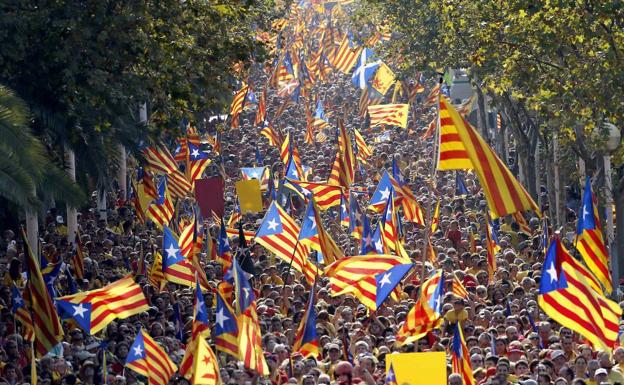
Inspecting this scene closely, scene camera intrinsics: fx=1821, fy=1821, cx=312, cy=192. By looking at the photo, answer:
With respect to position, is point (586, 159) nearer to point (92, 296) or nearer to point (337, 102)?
point (92, 296)

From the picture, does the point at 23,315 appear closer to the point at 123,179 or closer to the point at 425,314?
the point at 425,314

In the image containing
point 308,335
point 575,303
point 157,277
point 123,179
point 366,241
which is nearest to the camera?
point 575,303

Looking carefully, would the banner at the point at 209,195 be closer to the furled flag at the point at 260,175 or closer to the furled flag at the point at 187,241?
the furled flag at the point at 187,241

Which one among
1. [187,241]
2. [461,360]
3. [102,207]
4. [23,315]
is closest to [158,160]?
[102,207]

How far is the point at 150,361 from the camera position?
57.8 ft

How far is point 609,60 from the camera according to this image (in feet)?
78.8

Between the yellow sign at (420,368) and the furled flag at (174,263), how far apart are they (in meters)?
7.20

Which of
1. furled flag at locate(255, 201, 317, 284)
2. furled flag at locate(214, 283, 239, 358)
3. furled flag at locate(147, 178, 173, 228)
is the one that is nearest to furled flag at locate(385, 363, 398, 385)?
furled flag at locate(214, 283, 239, 358)

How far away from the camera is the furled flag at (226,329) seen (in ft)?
58.2

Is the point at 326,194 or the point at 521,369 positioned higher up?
the point at 326,194

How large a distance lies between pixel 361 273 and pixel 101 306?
2804 mm

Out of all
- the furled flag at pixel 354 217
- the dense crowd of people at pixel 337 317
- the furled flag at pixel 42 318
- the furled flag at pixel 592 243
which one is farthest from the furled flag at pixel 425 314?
the furled flag at pixel 354 217

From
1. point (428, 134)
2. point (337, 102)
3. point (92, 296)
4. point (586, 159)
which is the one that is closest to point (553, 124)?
point (586, 159)

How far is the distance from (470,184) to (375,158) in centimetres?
290
